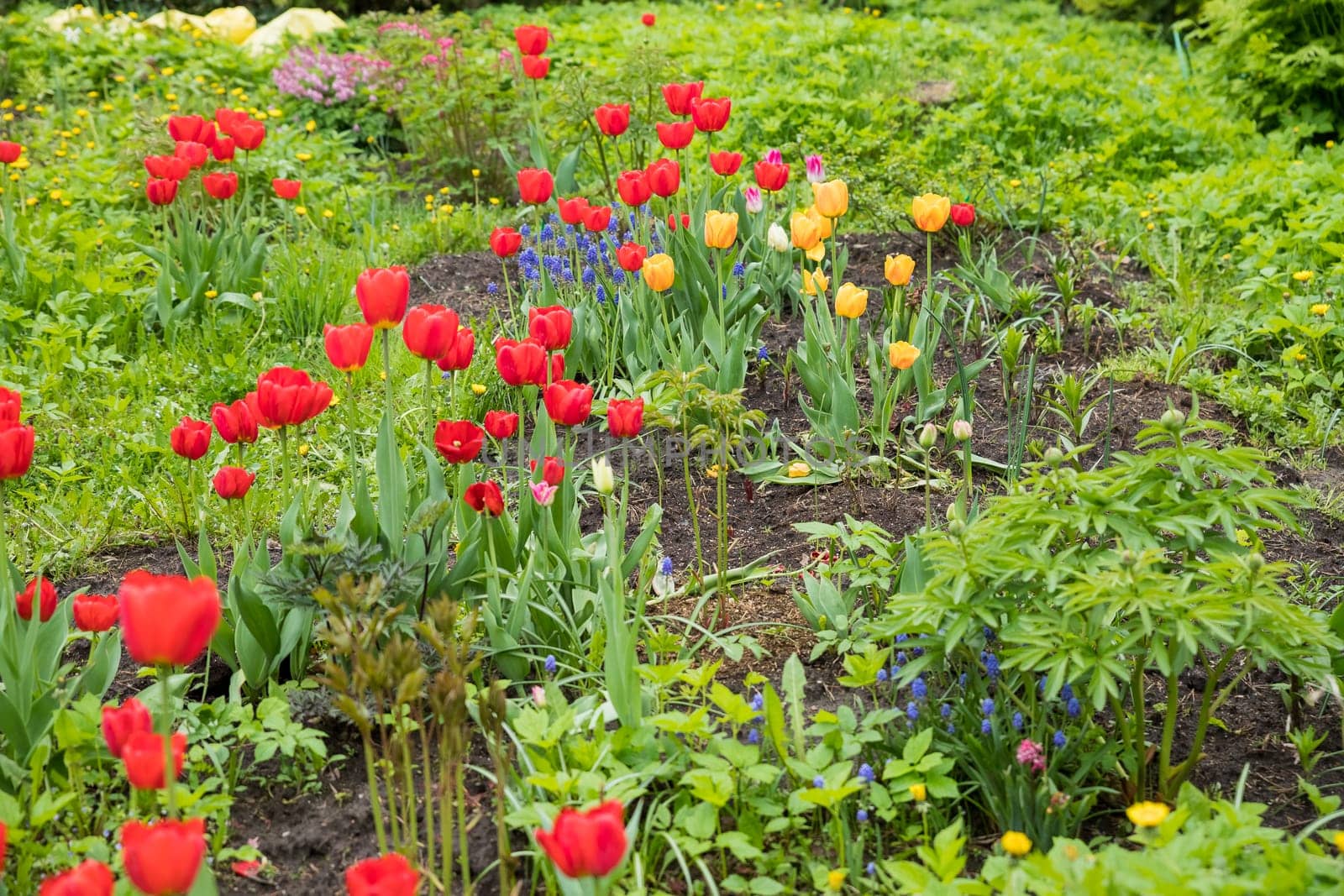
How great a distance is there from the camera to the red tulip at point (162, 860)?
1.39 m

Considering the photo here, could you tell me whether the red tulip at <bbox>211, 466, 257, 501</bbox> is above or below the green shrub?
below

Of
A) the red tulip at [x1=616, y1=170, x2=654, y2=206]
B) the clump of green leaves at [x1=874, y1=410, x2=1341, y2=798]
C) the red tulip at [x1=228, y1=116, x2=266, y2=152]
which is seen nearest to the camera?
the clump of green leaves at [x1=874, y1=410, x2=1341, y2=798]

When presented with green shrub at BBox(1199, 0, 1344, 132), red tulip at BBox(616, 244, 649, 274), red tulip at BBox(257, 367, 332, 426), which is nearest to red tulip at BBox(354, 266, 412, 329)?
red tulip at BBox(257, 367, 332, 426)

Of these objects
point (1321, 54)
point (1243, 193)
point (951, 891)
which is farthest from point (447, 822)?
point (1321, 54)

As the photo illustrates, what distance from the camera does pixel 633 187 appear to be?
3.45m

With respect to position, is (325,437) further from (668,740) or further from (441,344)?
(668,740)

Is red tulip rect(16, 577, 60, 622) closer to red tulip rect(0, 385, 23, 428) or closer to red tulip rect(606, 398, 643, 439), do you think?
red tulip rect(0, 385, 23, 428)

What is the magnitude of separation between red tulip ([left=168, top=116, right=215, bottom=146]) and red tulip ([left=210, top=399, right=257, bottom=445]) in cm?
168

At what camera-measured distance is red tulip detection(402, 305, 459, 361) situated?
2.14 m

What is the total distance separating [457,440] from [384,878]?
3.31ft

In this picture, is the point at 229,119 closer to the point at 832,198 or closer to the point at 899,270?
the point at 832,198

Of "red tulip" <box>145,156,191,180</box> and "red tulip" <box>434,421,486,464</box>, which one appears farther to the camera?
"red tulip" <box>145,156,191,180</box>

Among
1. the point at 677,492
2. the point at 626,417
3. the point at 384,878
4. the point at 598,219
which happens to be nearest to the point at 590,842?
the point at 384,878

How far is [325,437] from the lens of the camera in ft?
12.0
